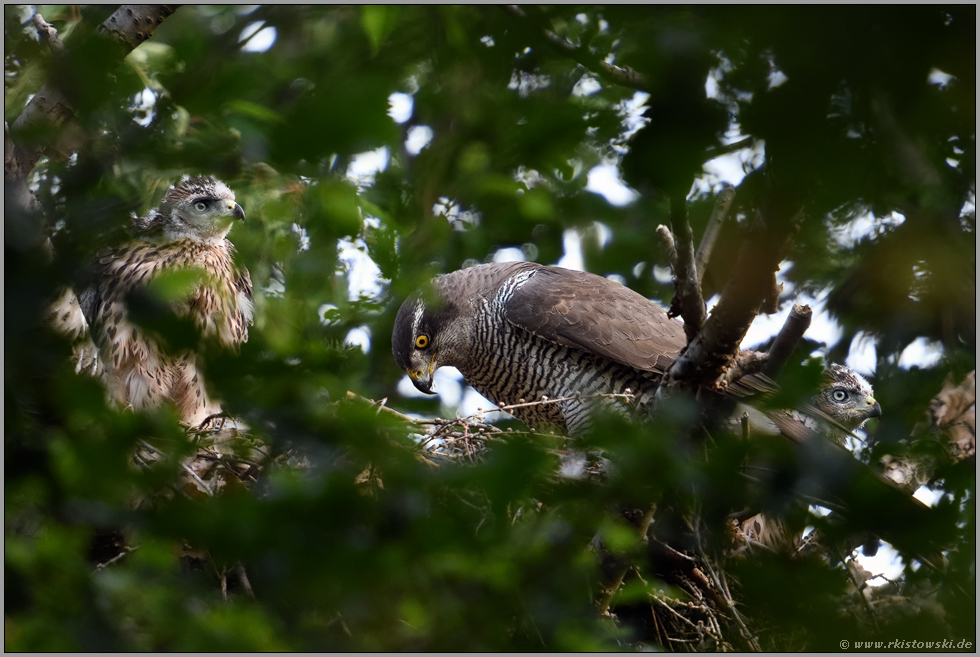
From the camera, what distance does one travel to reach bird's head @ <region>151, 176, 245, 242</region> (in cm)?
459

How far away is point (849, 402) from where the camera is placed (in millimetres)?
5305

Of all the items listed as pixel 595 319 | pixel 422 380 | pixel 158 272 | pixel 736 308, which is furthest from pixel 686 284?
pixel 422 380

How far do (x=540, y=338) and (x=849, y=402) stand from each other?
7.60 ft

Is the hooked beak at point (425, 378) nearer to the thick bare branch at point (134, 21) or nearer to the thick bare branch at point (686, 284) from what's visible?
the thick bare branch at point (686, 284)

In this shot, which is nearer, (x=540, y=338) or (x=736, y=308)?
(x=736, y=308)

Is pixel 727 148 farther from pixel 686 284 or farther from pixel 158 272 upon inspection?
pixel 158 272

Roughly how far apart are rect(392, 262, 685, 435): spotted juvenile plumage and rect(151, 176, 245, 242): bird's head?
1.40 m

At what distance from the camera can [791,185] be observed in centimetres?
97

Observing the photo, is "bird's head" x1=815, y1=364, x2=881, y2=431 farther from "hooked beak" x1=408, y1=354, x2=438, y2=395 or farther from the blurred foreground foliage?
the blurred foreground foliage

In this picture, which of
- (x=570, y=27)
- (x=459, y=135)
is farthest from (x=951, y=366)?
(x=570, y=27)

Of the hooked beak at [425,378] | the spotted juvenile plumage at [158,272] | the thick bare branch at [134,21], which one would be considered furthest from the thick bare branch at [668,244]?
the hooked beak at [425,378]

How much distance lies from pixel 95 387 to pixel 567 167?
3.14 feet

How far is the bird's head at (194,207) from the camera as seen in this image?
4.59 meters

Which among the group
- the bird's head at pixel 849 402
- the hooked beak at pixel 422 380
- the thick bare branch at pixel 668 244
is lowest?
the hooked beak at pixel 422 380
